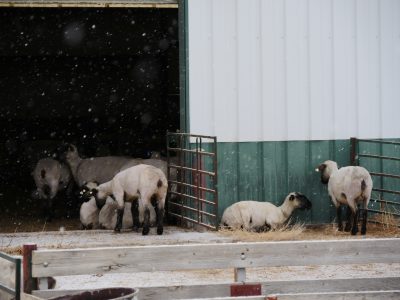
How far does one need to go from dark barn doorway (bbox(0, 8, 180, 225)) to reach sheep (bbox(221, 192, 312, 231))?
7822 mm

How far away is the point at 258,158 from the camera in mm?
15750

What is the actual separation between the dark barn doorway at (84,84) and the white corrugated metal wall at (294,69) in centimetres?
619

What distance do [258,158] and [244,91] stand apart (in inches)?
47.3

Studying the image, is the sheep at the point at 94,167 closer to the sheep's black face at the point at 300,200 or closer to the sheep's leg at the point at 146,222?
the sheep's leg at the point at 146,222

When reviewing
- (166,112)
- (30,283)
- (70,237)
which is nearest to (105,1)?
(70,237)

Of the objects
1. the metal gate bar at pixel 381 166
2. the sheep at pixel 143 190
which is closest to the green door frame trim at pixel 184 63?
the sheep at pixel 143 190

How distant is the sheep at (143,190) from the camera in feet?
46.8

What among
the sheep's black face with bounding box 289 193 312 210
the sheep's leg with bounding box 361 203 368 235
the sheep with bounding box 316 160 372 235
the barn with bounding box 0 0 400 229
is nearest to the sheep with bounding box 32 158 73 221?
the barn with bounding box 0 0 400 229

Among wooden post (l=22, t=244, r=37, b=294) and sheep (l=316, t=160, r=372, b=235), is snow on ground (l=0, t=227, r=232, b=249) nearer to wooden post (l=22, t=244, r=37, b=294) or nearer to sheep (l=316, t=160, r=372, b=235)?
sheep (l=316, t=160, r=372, b=235)

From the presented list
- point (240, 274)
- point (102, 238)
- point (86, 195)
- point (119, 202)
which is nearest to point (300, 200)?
point (119, 202)

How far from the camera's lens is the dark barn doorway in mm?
23094

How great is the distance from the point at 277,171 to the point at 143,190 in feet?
9.11

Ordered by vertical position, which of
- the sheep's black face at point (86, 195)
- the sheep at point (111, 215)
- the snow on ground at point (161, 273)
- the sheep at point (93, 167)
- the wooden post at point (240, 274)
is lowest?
the snow on ground at point (161, 273)

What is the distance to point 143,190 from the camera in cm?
1427
